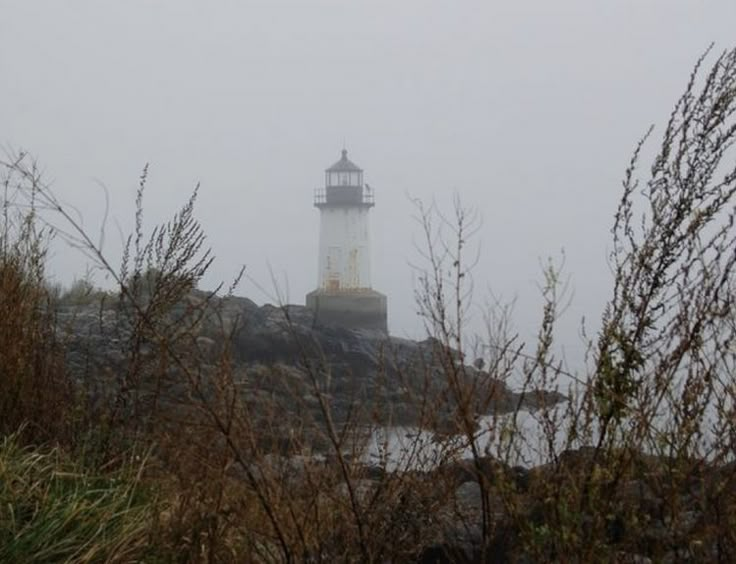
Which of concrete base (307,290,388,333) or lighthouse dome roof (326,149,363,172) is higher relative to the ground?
lighthouse dome roof (326,149,363,172)

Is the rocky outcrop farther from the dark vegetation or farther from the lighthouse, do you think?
the lighthouse

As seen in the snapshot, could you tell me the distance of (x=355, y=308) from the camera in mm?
45156

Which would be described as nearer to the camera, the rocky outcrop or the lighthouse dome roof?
the rocky outcrop

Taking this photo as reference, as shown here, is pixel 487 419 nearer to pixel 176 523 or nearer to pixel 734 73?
pixel 176 523

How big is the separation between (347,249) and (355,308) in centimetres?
253

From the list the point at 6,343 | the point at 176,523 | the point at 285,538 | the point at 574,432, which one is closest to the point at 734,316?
the point at 574,432

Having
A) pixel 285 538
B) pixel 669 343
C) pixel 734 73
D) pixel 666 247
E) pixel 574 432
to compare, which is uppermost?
pixel 734 73

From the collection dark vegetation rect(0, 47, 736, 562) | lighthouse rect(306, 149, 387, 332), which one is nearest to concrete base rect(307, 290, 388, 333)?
lighthouse rect(306, 149, 387, 332)

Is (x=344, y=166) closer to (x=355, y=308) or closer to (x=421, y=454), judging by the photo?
(x=355, y=308)

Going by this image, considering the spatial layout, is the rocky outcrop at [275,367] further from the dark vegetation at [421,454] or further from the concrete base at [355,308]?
the concrete base at [355,308]

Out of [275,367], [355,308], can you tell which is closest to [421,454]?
[275,367]

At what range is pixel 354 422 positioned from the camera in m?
4.21

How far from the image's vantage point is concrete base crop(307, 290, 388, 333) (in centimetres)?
4447

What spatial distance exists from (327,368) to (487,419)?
71 centimetres
